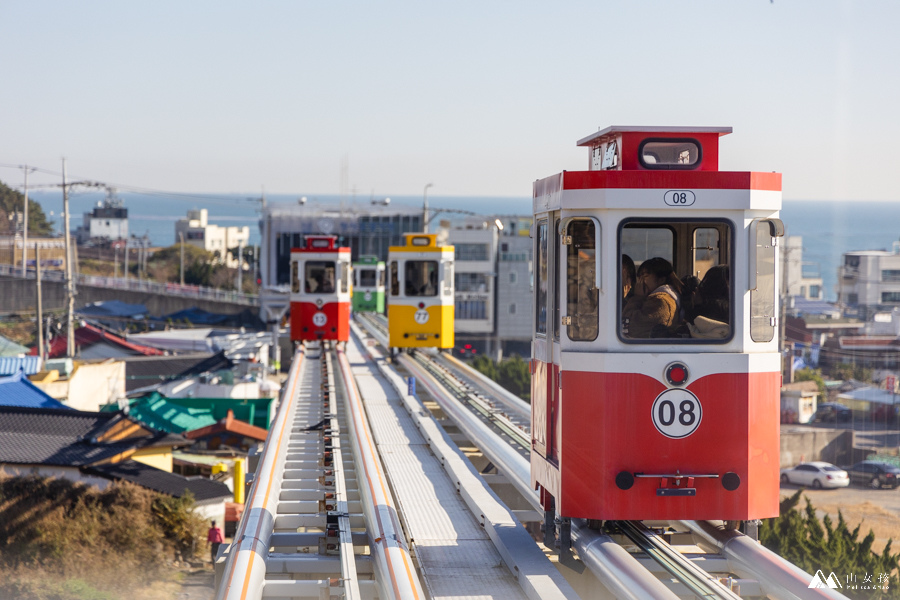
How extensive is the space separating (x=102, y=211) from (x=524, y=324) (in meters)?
90.1

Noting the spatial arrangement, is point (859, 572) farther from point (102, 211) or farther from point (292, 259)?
point (102, 211)

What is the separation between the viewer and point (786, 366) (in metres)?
54.9

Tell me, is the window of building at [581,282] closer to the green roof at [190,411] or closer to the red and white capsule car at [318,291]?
the red and white capsule car at [318,291]

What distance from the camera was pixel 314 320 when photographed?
70.2 feet

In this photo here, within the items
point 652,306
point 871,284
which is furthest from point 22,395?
point 871,284

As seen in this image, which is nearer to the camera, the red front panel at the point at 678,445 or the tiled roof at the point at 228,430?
the red front panel at the point at 678,445

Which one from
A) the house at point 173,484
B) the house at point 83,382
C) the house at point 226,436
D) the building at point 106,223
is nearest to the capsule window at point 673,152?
→ the house at point 173,484

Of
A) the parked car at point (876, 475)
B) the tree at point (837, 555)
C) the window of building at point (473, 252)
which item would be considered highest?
the window of building at point (473, 252)

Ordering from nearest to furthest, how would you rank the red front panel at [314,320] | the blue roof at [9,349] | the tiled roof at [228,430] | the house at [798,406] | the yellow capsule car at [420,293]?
the yellow capsule car at [420,293]
the red front panel at [314,320]
the tiled roof at [228,430]
the blue roof at [9,349]
the house at [798,406]

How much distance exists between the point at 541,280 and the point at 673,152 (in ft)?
3.72

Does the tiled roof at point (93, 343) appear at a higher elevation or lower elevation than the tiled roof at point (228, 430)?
higher

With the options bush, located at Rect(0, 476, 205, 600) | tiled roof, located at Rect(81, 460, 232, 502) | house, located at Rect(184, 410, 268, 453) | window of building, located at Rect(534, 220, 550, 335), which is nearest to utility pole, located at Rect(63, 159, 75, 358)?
house, located at Rect(184, 410, 268, 453)

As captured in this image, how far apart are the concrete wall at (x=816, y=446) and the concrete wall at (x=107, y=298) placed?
36043mm

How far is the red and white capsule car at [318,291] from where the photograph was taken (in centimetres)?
2116
